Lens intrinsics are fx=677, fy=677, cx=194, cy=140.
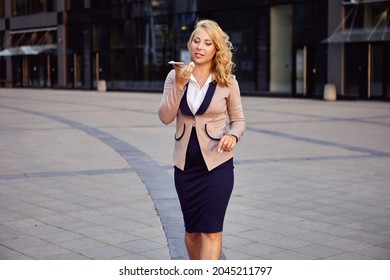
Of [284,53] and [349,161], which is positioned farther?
[284,53]

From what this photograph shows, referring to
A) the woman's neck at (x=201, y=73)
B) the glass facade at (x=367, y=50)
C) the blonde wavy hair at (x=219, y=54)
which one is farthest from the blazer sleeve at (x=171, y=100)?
the glass facade at (x=367, y=50)

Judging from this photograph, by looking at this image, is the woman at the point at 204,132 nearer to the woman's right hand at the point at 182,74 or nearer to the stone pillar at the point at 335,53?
the woman's right hand at the point at 182,74

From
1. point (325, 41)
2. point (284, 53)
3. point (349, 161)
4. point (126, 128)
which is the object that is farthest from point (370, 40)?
point (349, 161)

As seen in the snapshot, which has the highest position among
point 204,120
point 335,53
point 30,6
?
point 30,6

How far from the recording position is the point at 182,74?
382 cm

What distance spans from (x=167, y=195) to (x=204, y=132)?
388 cm

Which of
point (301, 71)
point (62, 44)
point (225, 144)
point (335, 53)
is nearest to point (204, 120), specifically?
point (225, 144)

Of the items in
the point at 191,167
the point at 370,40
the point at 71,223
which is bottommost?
the point at 71,223

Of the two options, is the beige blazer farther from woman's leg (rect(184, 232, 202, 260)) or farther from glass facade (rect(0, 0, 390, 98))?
glass facade (rect(0, 0, 390, 98))

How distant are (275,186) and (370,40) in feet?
64.1

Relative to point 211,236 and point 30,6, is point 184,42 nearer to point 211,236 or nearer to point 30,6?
point 30,6

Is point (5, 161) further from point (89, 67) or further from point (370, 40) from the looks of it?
point (89, 67)

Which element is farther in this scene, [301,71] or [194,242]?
[301,71]
